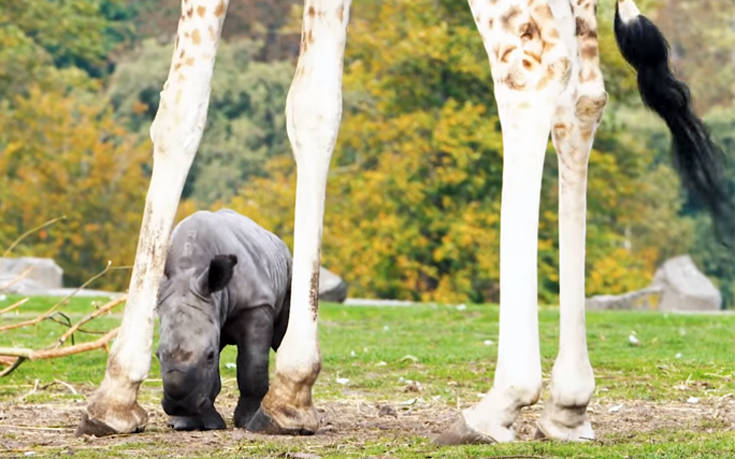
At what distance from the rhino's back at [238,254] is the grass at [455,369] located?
0.96 meters

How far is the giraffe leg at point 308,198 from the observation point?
621cm

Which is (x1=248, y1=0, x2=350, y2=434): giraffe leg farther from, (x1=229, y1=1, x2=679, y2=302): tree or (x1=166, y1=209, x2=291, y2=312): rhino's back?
(x1=229, y1=1, x2=679, y2=302): tree

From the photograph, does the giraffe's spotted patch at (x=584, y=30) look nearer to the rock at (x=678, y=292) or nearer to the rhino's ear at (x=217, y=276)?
the rhino's ear at (x=217, y=276)

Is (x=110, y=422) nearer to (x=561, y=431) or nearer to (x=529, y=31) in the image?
(x=561, y=431)

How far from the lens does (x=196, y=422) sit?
21.3ft

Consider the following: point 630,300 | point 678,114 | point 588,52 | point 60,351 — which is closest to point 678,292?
point 630,300

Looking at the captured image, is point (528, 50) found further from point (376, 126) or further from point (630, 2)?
point (376, 126)

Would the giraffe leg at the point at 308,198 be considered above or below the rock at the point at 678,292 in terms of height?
above

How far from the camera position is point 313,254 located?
6.26 meters

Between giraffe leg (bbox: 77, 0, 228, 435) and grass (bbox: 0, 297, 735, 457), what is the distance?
8.7 inches

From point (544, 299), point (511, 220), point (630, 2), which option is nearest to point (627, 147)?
point (544, 299)

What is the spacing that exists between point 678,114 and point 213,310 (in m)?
2.52

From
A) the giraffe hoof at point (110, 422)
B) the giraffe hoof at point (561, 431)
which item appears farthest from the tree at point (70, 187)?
the giraffe hoof at point (561, 431)

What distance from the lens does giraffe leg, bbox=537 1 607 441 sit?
5.77 metres
